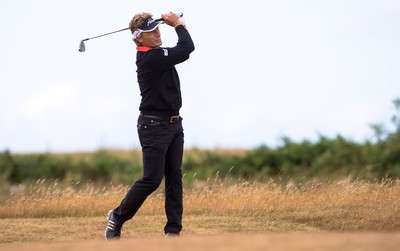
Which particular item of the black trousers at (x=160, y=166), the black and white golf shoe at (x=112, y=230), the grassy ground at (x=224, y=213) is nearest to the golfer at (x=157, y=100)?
the black trousers at (x=160, y=166)

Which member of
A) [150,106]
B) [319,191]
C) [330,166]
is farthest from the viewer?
[330,166]

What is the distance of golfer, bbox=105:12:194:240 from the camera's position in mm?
10430

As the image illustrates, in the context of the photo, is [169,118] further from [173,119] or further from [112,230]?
[112,230]

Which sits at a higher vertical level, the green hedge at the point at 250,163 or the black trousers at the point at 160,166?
the black trousers at the point at 160,166

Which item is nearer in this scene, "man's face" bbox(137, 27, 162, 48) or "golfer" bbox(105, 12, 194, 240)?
"golfer" bbox(105, 12, 194, 240)

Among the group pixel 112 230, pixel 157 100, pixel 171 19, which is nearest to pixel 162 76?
pixel 157 100

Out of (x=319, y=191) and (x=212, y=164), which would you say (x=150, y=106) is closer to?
A: (x=319, y=191)

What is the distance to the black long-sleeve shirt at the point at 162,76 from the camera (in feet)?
34.0

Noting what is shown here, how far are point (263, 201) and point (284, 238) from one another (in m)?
6.81

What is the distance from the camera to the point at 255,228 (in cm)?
1296

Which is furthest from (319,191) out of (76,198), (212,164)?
(212,164)

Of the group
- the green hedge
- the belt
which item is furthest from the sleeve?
the green hedge

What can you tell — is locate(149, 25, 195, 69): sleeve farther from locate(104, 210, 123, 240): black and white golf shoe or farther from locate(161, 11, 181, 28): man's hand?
locate(104, 210, 123, 240): black and white golf shoe

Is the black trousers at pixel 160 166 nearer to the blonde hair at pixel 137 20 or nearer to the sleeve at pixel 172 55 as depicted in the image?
the sleeve at pixel 172 55
